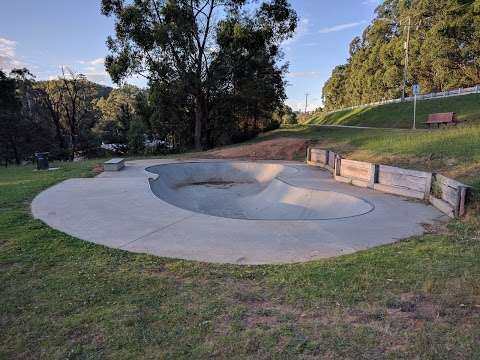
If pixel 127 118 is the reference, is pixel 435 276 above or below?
below

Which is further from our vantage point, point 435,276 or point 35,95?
point 35,95

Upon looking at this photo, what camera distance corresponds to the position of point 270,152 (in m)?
21.1

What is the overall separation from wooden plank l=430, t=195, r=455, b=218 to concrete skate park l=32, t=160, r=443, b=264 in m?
0.16

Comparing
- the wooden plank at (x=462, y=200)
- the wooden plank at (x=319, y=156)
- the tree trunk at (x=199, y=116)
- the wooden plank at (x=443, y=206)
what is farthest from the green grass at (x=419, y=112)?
the wooden plank at (x=462, y=200)

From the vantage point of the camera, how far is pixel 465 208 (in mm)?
6781

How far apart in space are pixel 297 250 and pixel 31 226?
4.51 meters

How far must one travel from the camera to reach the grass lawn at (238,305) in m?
2.85

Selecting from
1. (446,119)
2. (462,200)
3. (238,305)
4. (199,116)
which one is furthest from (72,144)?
(238,305)

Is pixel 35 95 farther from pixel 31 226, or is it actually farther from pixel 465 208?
pixel 465 208

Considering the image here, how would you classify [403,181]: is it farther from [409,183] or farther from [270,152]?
[270,152]

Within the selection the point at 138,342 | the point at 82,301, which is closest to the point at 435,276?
the point at 138,342

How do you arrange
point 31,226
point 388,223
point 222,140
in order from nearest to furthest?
1. point 31,226
2. point 388,223
3. point 222,140

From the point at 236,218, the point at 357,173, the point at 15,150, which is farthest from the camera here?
the point at 15,150

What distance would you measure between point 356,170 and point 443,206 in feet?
13.5
